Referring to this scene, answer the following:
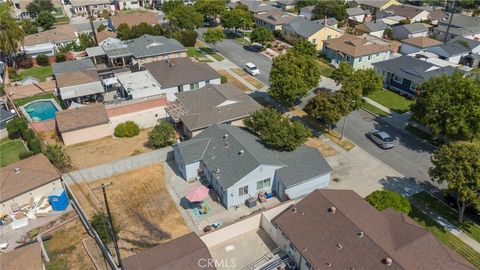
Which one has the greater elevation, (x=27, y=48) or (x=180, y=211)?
(x=27, y=48)

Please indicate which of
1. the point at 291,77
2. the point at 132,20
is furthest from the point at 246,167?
the point at 132,20

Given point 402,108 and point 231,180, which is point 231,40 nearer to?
point 402,108

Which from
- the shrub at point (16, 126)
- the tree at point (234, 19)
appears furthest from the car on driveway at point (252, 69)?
the shrub at point (16, 126)

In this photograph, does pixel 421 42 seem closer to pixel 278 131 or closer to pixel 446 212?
pixel 446 212

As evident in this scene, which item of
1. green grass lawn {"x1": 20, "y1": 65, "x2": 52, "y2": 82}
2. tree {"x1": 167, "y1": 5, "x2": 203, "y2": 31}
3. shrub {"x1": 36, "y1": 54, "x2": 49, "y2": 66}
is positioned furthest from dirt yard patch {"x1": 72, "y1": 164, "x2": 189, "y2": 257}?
tree {"x1": 167, "y1": 5, "x2": 203, "y2": 31}

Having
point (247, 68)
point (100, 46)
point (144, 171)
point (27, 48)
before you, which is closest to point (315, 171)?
point (144, 171)

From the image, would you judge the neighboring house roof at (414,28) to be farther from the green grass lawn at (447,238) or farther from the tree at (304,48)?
the green grass lawn at (447,238)
